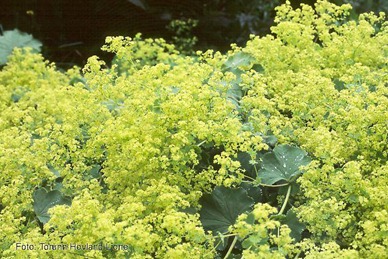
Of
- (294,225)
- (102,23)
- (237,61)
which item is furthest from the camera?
(102,23)

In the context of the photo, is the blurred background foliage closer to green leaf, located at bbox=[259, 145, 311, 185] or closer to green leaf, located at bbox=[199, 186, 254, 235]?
green leaf, located at bbox=[259, 145, 311, 185]

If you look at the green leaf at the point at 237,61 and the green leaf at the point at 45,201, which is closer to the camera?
the green leaf at the point at 45,201

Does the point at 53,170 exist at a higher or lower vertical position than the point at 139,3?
higher

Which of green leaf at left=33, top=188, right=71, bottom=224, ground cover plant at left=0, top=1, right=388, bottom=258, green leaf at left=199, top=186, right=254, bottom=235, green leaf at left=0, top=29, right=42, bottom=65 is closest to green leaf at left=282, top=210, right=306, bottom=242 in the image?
ground cover plant at left=0, top=1, right=388, bottom=258

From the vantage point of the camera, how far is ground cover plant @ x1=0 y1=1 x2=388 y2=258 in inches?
79.4

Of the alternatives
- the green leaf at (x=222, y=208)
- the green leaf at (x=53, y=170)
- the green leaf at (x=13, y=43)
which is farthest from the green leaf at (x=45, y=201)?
the green leaf at (x=13, y=43)

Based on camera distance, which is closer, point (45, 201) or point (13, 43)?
point (45, 201)

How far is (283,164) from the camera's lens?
2354mm

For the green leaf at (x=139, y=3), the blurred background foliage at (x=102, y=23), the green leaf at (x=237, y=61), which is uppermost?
the green leaf at (x=237, y=61)

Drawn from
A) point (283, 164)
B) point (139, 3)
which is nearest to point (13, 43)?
point (139, 3)

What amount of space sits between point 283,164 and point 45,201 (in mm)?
948

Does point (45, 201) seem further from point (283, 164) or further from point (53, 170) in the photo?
point (283, 164)

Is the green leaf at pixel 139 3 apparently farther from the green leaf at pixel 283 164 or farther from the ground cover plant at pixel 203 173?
the green leaf at pixel 283 164

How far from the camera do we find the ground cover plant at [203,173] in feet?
6.62
